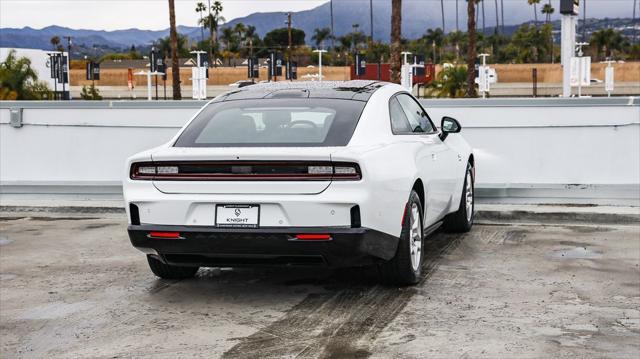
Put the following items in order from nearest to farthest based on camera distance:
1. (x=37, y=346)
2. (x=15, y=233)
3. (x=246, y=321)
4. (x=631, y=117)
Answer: (x=37, y=346) → (x=246, y=321) → (x=15, y=233) → (x=631, y=117)

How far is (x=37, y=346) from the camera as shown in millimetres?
6039

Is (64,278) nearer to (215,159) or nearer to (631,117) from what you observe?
(215,159)

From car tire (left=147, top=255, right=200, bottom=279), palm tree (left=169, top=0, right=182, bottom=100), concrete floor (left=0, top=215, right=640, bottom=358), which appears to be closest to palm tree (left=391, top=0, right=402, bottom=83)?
palm tree (left=169, top=0, right=182, bottom=100)

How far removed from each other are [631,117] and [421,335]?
692cm

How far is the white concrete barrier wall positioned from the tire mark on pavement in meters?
4.71

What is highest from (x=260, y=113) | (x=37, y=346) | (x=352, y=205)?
(x=260, y=113)

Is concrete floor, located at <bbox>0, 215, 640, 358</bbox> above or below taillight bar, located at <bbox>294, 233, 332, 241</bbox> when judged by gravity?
below

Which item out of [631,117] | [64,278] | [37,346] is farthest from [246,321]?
[631,117]

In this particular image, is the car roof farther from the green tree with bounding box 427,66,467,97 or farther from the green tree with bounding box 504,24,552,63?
the green tree with bounding box 504,24,552,63

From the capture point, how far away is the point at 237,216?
6.81 m

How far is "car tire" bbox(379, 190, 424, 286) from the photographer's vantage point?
288 inches

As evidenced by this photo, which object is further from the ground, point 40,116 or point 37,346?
point 40,116

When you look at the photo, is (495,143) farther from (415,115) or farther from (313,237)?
(313,237)

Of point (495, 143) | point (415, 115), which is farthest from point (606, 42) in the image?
point (415, 115)
